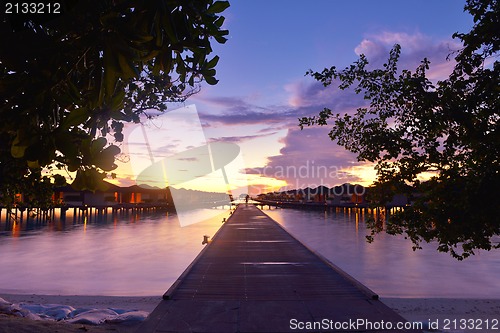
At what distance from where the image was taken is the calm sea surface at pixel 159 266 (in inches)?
736

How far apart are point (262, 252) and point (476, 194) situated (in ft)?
39.1

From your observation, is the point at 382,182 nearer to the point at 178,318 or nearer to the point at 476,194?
the point at 476,194

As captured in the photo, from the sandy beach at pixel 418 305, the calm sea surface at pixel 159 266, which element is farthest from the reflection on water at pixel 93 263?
the sandy beach at pixel 418 305

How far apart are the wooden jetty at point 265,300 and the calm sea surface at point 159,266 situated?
6.31 m

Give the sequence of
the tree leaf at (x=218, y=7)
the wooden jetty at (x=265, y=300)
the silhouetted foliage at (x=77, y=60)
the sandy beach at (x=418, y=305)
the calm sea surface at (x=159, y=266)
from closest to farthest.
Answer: the silhouetted foliage at (x=77, y=60) < the tree leaf at (x=218, y=7) < the wooden jetty at (x=265, y=300) < the sandy beach at (x=418, y=305) < the calm sea surface at (x=159, y=266)

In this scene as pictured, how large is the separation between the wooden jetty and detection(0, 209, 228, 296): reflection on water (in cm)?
699

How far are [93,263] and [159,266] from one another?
4399mm

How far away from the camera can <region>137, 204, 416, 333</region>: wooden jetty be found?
6.90m

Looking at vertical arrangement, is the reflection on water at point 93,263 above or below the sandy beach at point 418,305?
below

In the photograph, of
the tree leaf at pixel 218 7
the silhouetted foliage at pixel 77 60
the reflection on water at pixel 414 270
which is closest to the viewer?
the silhouetted foliage at pixel 77 60

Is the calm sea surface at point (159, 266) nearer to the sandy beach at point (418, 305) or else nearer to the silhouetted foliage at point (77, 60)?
the sandy beach at point (418, 305)

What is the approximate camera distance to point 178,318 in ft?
23.7

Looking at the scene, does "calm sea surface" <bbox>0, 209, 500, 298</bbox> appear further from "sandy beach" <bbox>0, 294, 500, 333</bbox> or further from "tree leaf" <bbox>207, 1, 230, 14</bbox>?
"tree leaf" <bbox>207, 1, 230, 14</bbox>

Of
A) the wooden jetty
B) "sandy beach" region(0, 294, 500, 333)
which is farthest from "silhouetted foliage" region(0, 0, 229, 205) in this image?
"sandy beach" region(0, 294, 500, 333)
